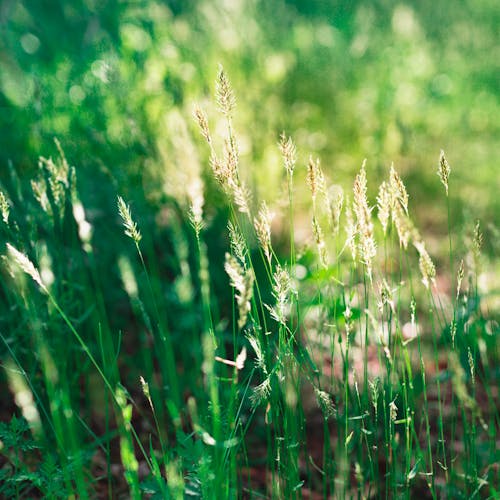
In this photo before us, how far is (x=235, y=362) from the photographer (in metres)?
1.06

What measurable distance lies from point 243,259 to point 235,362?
204 mm

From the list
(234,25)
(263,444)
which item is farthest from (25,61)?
(263,444)

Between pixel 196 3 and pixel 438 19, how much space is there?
286cm

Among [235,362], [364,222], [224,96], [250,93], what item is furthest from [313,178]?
[250,93]

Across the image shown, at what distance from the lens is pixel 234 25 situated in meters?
3.48

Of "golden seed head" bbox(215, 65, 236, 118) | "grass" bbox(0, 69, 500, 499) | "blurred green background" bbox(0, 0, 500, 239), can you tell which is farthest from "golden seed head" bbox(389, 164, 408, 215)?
"blurred green background" bbox(0, 0, 500, 239)

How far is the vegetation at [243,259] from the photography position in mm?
1203

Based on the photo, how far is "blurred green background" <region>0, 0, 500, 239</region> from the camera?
2.51 m

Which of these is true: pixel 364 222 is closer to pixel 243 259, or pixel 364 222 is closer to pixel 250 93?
pixel 243 259

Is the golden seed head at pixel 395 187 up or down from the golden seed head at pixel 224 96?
down

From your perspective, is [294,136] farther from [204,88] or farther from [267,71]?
[204,88]

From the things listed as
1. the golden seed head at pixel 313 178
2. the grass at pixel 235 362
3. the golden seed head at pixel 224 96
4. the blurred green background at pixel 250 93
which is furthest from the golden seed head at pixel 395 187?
the blurred green background at pixel 250 93

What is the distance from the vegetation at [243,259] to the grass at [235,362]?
1 cm

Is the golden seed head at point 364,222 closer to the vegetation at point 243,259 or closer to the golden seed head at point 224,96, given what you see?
the vegetation at point 243,259
